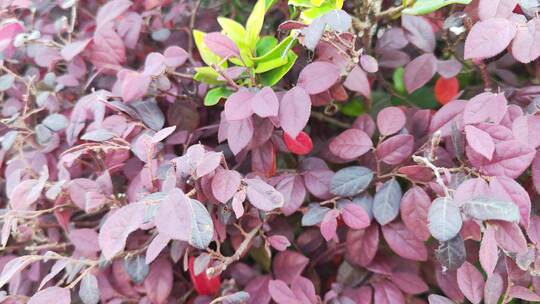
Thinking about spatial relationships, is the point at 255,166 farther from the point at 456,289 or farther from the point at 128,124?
the point at 456,289

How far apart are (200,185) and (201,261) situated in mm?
130

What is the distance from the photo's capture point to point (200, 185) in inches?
30.4

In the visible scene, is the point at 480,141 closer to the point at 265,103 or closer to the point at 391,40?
the point at 265,103

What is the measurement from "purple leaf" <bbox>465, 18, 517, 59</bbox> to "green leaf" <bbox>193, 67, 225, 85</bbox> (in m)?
0.39

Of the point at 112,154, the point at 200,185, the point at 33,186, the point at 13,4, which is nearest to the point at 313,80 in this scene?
the point at 200,185

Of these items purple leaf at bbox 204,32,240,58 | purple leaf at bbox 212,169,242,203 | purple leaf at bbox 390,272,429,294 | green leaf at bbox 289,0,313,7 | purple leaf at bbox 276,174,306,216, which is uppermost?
green leaf at bbox 289,0,313,7

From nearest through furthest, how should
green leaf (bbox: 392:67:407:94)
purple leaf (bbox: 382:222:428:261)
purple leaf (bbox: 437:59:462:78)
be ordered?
purple leaf (bbox: 382:222:428:261) < purple leaf (bbox: 437:59:462:78) < green leaf (bbox: 392:67:407:94)

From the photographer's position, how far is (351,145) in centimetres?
91

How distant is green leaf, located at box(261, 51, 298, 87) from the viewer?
0.84 metres

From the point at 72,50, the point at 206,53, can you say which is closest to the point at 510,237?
the point at 206,53

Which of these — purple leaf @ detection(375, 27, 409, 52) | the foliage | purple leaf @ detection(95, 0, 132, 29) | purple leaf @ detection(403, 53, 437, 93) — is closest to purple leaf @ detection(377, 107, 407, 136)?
the foliage

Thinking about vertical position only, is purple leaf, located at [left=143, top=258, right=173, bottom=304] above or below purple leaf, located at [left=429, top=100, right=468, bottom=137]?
below

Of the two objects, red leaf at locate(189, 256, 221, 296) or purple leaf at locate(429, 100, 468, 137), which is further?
red leaf at locate(189, 256, 221, 296)

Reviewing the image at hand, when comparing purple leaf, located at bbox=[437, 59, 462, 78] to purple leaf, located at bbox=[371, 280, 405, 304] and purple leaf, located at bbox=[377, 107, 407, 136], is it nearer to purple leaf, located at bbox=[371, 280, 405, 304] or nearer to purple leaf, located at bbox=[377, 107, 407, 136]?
purple leaf, located at bbox=[377, 107, 407, 136]
